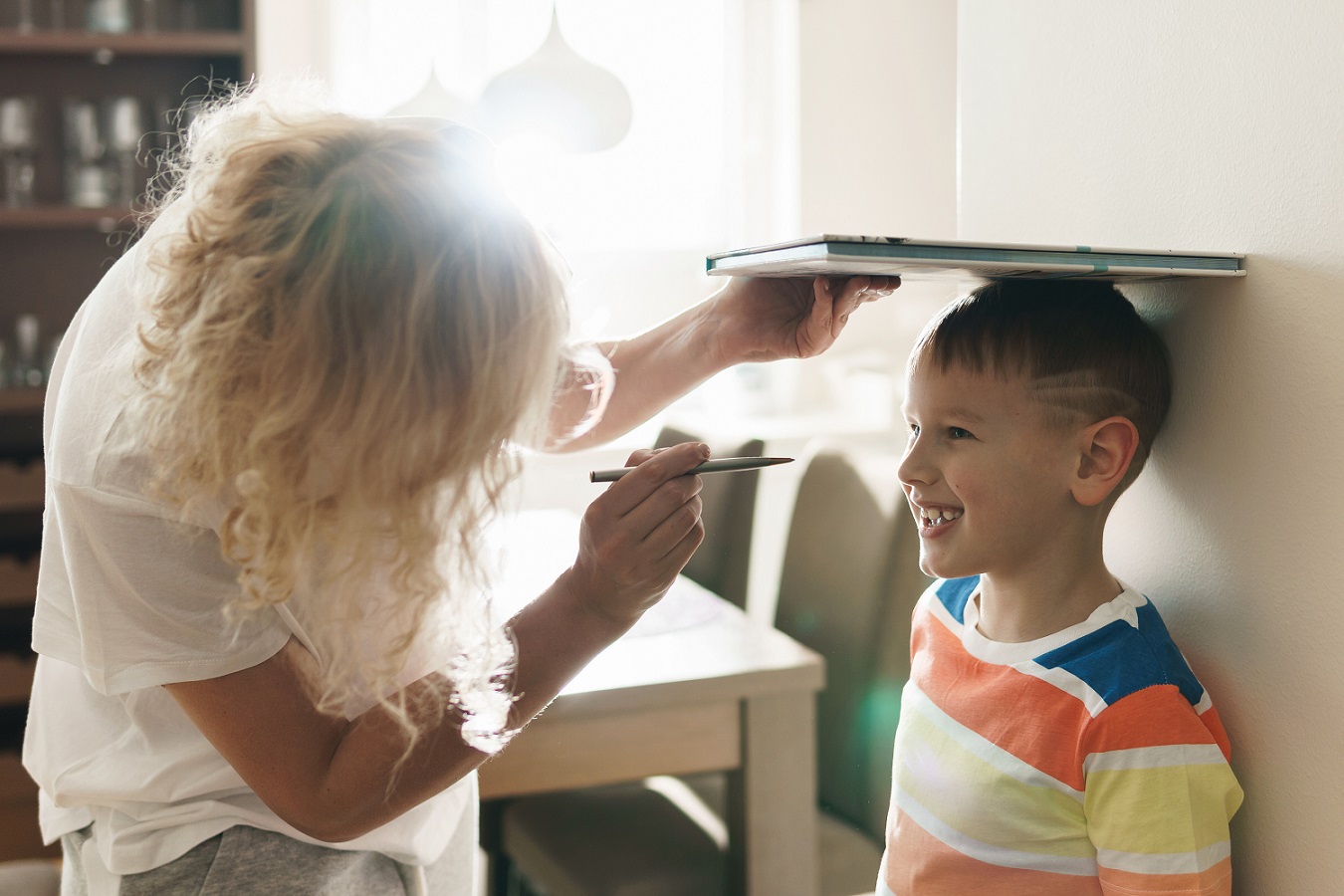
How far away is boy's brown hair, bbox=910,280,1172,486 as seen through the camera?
2.71 ft

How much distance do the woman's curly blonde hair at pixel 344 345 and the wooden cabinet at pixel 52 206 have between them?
7.68 feet

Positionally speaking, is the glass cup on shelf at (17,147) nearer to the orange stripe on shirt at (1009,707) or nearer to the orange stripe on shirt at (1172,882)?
the orange stripe on shirt at (1009,707)

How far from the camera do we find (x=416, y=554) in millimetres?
731

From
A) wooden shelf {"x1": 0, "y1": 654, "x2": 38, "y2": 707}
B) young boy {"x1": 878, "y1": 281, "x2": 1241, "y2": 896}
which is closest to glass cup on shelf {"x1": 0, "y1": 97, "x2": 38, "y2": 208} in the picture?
wooden shelf {"x1": 0, "y1": 654, "x2": 38, "y2": 707}

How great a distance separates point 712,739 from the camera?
5.21 feet

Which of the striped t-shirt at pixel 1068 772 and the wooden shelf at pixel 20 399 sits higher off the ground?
the wooden shelf at pixel 20 399

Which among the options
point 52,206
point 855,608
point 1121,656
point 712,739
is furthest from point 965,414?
point 52,206

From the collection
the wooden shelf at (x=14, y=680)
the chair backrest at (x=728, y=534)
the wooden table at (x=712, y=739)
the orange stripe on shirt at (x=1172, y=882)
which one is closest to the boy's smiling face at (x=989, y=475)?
the orange stripe on shirt at (x=1172, y=882)

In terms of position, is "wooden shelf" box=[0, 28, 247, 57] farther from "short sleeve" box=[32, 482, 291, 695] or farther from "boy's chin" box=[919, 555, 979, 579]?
Answer: "boy's chin" box=[919, 555, 979, 579]

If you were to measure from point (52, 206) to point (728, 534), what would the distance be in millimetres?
1981

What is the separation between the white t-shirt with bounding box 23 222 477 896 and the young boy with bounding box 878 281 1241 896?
0.45m

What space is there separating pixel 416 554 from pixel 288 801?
0.23 meters

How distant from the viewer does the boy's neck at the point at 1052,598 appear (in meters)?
0.86

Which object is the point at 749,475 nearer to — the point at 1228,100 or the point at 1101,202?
the point at 1101,202
